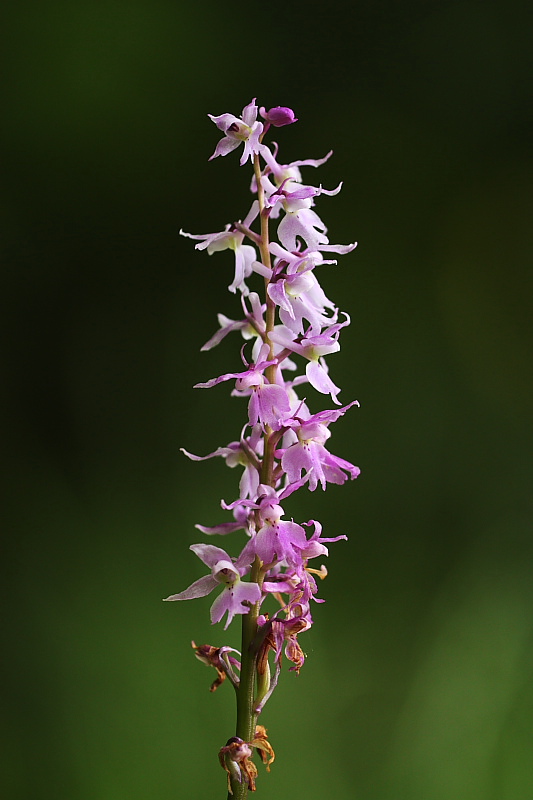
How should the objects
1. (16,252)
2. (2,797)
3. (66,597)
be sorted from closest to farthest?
(2,797)
(66,597)
(16,252)

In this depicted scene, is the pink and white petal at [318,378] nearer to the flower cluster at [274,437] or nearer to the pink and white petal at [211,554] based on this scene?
the flower cluster at [274,437]

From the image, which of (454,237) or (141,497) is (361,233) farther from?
(141,497)

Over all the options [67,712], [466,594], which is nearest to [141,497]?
[67,712]

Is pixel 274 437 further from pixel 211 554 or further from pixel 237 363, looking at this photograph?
pixel 237 363

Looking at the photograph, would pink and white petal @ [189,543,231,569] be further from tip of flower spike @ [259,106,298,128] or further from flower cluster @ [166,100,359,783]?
tip of flower spike @ [259,106,298,128]

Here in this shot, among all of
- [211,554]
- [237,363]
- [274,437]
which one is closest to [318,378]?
[274,437]

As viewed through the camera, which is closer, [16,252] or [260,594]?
[260,594]
